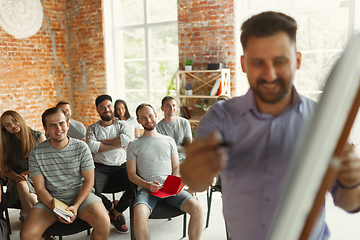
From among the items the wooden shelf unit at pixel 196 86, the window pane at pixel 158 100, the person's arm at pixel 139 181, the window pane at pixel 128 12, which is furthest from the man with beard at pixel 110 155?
the window pane at pixel 128 12

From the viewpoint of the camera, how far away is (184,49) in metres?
5.30

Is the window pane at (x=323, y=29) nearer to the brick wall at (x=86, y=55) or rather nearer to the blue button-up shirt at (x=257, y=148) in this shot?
the brick wall at (x=86, y=55)

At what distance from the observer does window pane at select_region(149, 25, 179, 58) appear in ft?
19.0

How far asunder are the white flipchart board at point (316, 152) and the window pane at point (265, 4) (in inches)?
200

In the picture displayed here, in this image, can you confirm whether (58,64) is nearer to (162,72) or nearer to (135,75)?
(135,75)

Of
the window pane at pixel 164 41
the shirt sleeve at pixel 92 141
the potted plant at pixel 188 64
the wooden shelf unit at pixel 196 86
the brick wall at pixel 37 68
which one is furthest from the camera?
the window pane at pixel 164 41

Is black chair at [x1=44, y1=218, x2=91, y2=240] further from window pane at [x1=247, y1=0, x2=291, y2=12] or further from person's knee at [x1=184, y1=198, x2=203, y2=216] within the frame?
window pane at [x1=247, y1=0, x2=291, y2=12]

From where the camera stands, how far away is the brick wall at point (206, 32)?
16.1 ft

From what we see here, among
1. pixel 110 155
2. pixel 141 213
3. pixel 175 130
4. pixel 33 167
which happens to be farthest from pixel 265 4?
pixel 33 167

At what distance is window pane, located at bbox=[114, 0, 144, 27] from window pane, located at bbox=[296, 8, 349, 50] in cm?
323

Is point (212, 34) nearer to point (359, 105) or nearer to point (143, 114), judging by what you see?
point (143, 114)

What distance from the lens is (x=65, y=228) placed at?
2215 mm

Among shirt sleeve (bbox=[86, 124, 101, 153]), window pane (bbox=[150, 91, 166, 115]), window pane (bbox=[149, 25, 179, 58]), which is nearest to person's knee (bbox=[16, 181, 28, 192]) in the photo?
shirt sleeve (bbox=[86, 124, 101, 153])

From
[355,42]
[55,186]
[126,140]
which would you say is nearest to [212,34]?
[126,140]
